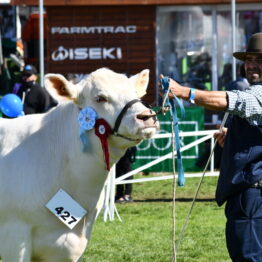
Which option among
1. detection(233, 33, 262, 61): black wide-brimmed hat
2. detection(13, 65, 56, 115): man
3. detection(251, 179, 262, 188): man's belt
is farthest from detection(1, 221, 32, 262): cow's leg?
detection(13, 65, 56, 115): man

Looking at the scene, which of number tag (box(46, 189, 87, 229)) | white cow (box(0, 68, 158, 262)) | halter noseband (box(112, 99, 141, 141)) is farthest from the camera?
number tag (box(46, 189, 87, 229))

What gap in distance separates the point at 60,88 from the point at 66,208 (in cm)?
89

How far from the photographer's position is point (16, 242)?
19.9 ft

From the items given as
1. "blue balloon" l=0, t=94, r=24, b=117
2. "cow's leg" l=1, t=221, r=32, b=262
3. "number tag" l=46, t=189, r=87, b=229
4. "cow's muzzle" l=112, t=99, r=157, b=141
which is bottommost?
"cow's leg" l=1, t=221, r=32, b=262

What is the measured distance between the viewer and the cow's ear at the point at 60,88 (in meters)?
6.01

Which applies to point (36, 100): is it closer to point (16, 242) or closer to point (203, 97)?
point (16, 242)

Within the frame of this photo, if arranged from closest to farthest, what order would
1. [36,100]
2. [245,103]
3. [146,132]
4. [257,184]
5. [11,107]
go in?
[146,132], [245,103], [257,184], [11,107], [36,100]

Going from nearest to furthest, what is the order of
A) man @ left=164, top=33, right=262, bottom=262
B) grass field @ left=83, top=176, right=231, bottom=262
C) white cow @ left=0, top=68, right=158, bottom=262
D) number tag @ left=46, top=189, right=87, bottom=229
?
man @ left=164, top=33, right=262, bottom=262, white cow @ left=0, top=68, right=158, bottom=262, number tag @ left=46, top=189, right=87, bottom=229, grass field @ left=83, top=176, right=231, bottom=262

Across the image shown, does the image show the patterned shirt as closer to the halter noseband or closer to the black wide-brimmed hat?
the black wide-brimmed hat

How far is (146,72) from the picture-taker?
637 cm

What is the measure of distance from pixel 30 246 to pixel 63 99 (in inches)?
43.6

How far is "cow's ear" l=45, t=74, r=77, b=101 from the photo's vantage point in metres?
6.01

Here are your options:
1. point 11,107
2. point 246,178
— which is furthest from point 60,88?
point 11,107

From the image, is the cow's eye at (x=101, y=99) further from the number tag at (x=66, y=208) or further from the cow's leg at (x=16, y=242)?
the cow's leg at (x=16, y=242)
